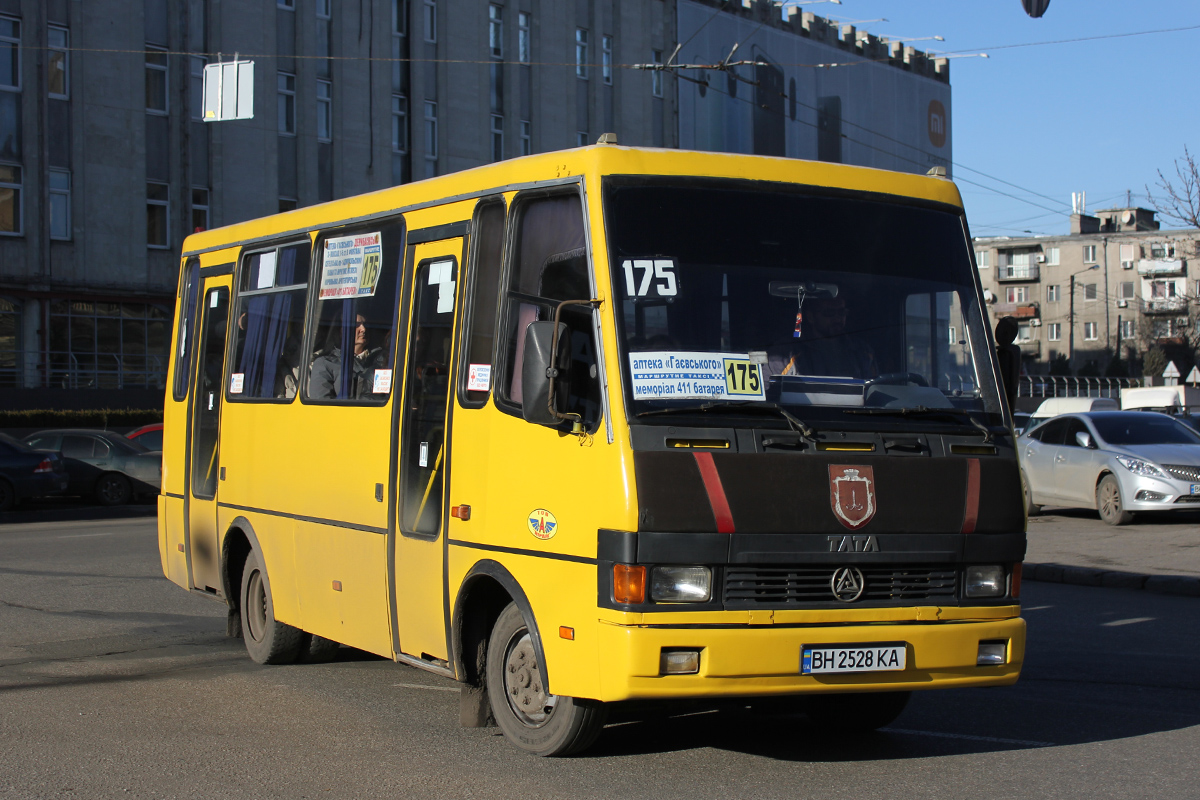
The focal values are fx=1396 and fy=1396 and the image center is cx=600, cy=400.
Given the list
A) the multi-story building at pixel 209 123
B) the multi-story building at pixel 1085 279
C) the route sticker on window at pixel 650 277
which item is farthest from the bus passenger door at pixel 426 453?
the multi-story building at pixel 1085 279

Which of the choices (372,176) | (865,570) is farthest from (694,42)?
(865,570)

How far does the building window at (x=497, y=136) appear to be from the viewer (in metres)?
48.7

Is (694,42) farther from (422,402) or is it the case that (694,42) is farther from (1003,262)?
(1003,262)

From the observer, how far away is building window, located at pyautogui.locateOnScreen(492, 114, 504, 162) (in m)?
48.7

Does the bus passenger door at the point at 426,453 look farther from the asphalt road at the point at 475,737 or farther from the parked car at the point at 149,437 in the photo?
the parked car at the point at 149,437

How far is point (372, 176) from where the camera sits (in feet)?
146

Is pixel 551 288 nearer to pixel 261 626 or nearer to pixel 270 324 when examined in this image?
pixel 270 324

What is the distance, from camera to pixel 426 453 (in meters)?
7.33

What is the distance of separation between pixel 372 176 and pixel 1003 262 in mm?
81728

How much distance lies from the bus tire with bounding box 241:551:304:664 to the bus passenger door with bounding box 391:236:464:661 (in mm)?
1920

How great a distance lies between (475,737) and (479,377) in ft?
5.94

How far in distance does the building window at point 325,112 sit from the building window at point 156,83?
17.5 ft

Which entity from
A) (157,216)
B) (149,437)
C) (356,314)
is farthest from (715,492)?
(157,216)

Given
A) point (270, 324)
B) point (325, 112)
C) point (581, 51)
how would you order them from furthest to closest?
1. point (581, 51)
2. point (325, 112)
3. point (270, 324)
